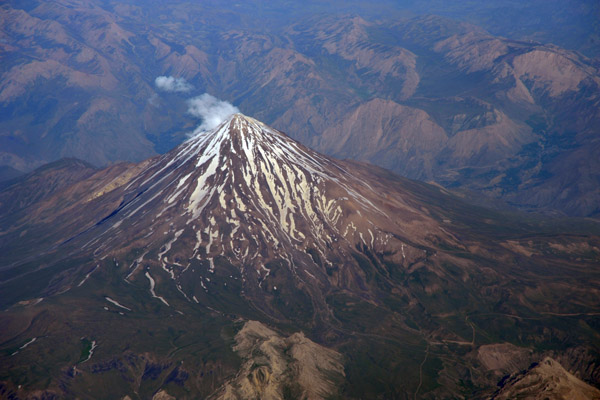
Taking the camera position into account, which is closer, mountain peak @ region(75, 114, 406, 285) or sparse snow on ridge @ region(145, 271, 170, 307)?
sparse snow on ridge @ region(145, 271, 170, 307)

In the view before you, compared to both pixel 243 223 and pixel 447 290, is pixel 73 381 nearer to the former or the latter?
pixel 243 223

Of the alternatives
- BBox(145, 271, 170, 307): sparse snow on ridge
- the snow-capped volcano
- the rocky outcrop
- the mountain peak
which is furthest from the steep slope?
BBox(145, 271, 170, 307): sparse snow on ridge

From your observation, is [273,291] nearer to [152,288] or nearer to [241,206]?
[152,288]

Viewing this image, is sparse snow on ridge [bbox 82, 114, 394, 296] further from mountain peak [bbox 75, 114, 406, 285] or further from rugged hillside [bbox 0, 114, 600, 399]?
rugged hillside [bbox 0, 114, 600, 399]

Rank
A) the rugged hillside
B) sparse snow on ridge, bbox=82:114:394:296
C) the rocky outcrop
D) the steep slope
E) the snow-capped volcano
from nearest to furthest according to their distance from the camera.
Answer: the steep slope
the rocky outcrop
the rugged hillside
the snow-capped volcano
sparse snow on ridge, bbox=82:114:394:296

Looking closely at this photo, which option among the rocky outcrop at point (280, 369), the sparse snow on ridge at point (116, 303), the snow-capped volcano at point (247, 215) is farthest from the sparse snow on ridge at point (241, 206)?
the rocky outcrop at point (280, 369)

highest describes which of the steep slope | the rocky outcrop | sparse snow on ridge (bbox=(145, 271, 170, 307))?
the steep slope

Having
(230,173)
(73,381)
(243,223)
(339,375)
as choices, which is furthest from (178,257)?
(339,375)

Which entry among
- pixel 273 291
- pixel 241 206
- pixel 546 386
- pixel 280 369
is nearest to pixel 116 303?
pixel 273 291
